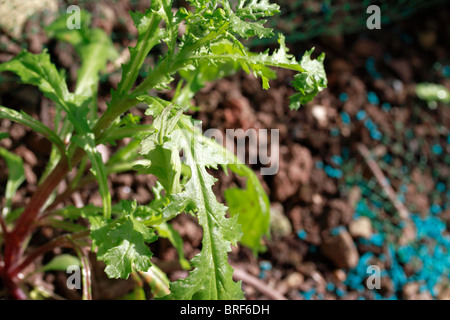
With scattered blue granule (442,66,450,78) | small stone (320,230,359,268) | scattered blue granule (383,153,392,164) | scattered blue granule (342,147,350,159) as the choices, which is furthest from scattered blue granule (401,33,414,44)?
small stone (320,230,359,268)

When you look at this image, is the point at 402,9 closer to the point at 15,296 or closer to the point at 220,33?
the point at 220,33

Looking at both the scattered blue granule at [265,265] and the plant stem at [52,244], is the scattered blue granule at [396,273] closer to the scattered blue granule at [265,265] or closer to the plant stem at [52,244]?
the scattered blue granule at [265,265]

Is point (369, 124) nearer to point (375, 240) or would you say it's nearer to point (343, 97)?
point (343, 97)

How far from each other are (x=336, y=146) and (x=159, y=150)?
1593 millimetres

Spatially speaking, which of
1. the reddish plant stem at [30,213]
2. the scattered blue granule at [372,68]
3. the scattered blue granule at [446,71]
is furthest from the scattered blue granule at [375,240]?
the reddish plant stem at [30,213]

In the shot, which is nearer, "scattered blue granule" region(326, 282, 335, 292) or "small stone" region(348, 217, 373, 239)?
"scattered blue granule" region(326, 282, 335, 292)

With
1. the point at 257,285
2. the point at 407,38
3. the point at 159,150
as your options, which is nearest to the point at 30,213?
the point at 159,150

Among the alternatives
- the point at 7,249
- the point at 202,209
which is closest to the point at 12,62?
the point at 7,249

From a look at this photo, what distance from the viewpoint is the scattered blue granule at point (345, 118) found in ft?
8.22

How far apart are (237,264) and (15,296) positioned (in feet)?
2.86

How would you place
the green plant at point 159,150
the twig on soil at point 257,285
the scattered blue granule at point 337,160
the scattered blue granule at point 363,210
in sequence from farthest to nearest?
1. the scattered blue granule at point 337,160
2. the scattered blue granule at point 363,210
3. the twig on soil at point 257,285
4. the green plant at point 159,150

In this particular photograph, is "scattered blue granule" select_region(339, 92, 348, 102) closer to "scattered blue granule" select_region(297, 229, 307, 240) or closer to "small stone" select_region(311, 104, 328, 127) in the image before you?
"small stone" select_region(311, 104, 328, 127)

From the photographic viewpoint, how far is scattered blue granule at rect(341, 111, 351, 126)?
8.22 ft

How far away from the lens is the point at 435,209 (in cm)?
242
